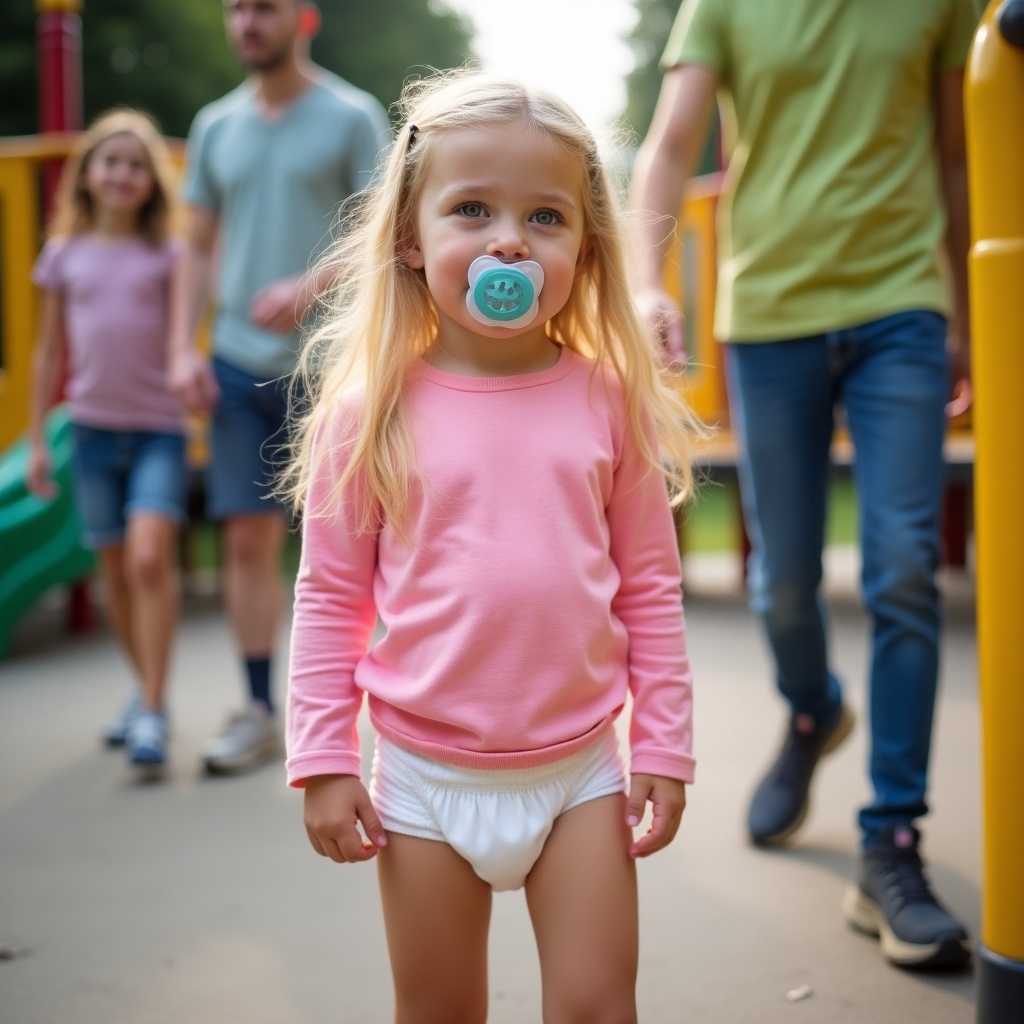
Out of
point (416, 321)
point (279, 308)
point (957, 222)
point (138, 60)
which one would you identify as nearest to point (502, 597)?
A: point (416, 321)

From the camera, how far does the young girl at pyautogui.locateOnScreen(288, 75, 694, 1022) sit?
63.2 inches

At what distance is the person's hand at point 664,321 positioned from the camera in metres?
2.06

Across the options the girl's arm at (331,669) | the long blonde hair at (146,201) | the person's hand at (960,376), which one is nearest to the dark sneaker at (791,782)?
the person's hand at (960,376)

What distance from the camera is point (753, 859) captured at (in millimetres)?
2777

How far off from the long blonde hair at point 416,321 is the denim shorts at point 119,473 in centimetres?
221

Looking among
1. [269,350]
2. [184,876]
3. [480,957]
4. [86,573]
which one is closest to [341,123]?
[269,350]

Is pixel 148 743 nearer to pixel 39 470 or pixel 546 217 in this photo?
pixel 39 470

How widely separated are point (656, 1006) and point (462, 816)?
2.24 feet

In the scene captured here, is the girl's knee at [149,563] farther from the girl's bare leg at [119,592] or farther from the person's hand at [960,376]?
the person's hand at [960,376]

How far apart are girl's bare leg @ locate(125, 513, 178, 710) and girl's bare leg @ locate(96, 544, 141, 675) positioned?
244mm

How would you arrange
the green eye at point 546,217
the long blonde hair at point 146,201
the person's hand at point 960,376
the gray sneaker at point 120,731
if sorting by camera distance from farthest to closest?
1. the long blonde hair at point 146,201
2. the gray sneaker at point 120,731
3. the person's hand at point 960,376
4. the green eye at point 546,217

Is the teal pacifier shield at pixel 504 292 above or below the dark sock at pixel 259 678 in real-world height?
above

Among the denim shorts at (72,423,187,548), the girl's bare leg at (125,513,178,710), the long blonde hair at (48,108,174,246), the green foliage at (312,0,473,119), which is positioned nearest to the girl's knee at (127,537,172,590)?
the girl's bare leg at (125,513,178,710)

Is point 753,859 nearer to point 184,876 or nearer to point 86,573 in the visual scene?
point 184,876
